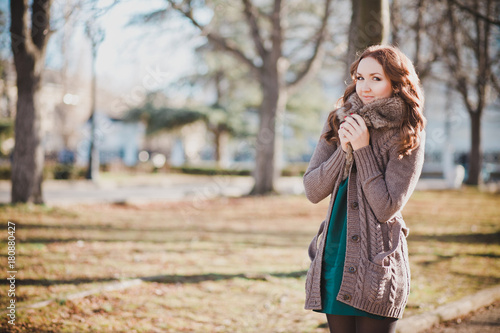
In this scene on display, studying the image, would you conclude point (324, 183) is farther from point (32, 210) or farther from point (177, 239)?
point (32, 210)

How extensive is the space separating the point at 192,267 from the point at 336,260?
3898 mm

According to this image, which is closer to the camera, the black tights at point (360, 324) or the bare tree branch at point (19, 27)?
the black tights at point (360, 324)

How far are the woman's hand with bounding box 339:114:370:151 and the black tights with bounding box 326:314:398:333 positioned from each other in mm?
840

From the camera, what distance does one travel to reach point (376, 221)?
1.89 metres

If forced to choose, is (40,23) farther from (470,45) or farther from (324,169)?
(470,45)

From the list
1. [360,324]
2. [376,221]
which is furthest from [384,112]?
[360,324]

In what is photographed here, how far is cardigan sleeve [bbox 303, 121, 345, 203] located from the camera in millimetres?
1989

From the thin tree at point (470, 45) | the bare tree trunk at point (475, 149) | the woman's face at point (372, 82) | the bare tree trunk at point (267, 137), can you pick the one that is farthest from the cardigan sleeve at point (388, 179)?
the bare tree trunk at point (475, 149)

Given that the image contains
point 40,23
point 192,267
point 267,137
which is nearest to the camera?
point 192,267

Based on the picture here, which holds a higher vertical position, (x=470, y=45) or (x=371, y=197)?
(x=470, y=45)

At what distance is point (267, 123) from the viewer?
561 inches

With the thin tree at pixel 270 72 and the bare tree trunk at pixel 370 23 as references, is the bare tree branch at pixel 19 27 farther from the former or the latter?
the bare tree trunk at pixel 370 23

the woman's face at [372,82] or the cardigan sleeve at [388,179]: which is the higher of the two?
the woman's face at [372,82]

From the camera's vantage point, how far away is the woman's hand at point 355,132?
6.19ft
